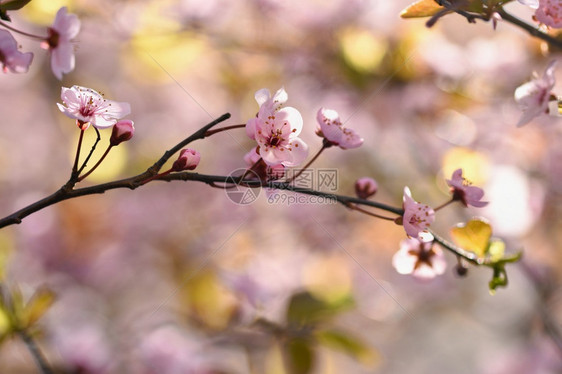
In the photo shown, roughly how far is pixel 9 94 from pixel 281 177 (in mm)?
2748

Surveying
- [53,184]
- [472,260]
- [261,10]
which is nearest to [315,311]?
[472,260]

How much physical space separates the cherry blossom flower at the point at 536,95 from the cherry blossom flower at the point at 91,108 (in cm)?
57

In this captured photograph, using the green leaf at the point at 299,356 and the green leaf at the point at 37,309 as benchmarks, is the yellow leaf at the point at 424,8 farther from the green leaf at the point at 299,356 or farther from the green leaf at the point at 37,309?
the green leaf at the point at 37,309

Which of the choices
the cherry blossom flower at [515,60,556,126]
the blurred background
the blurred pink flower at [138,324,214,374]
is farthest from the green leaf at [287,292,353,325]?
the cherry blossom flower at [515,60,556,126]

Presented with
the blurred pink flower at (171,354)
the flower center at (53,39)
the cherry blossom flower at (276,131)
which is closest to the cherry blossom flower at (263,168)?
the cherry blossom flower at (276,131)

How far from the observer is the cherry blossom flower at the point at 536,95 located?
0.73 meters

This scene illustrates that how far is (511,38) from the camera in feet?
5.67

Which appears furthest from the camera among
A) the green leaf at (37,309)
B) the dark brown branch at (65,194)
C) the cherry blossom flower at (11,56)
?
the green leaf at (37,309)

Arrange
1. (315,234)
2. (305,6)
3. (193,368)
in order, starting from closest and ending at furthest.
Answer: (193,368) < (305,6) < (315,234)

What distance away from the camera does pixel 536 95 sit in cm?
75

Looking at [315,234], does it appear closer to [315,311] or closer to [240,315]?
[240,315]

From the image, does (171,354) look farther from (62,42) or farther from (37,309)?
(62,42)

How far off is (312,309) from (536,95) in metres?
0.60

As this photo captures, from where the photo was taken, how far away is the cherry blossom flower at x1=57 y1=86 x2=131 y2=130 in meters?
0.66
